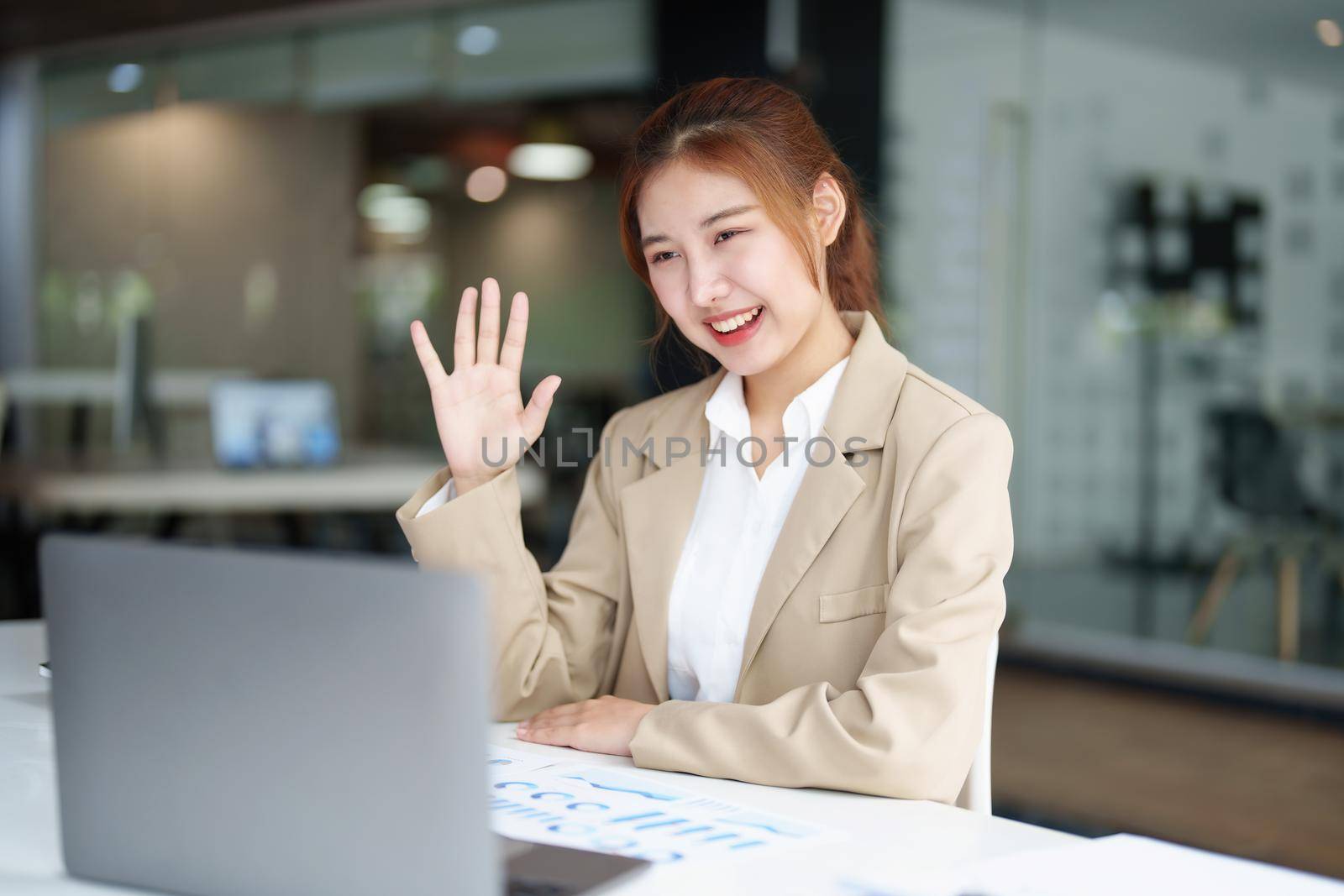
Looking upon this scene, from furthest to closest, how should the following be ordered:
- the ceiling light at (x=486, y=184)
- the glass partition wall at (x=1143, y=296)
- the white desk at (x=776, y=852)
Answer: the ceiling light at (x=486, y=184) → the glass partition wall at (x=1143, y=296) → the white desk at (x=776, y=852)

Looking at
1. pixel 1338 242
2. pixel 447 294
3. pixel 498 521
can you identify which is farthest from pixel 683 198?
pixel 447 294

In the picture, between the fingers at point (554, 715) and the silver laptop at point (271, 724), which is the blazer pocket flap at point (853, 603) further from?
the silver laptop at point (271, 724)

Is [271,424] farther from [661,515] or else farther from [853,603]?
[853,603]

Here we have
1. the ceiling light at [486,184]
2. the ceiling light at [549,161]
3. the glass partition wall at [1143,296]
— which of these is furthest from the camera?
the ceiling light at [486,184]

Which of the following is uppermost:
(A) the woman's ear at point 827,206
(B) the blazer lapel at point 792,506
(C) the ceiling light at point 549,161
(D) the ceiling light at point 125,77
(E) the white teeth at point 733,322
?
(D) the ceiling light at point 125,77

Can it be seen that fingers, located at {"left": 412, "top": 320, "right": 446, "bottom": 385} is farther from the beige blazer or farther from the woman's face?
Result: the woman's face

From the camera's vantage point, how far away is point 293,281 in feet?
25.3

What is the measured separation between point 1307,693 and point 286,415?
3866mm

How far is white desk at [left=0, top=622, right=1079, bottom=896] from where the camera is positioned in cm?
96

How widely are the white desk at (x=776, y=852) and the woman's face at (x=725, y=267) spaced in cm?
54

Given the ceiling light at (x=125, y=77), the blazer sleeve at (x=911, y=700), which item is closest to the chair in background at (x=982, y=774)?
the blazer sleeve at (x=911, y=700)

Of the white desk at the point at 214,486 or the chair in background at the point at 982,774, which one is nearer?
the chair in background at the point at 982,774

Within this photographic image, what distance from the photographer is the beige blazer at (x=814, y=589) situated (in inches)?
48.9

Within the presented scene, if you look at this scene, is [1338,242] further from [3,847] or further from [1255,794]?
[3,847]
